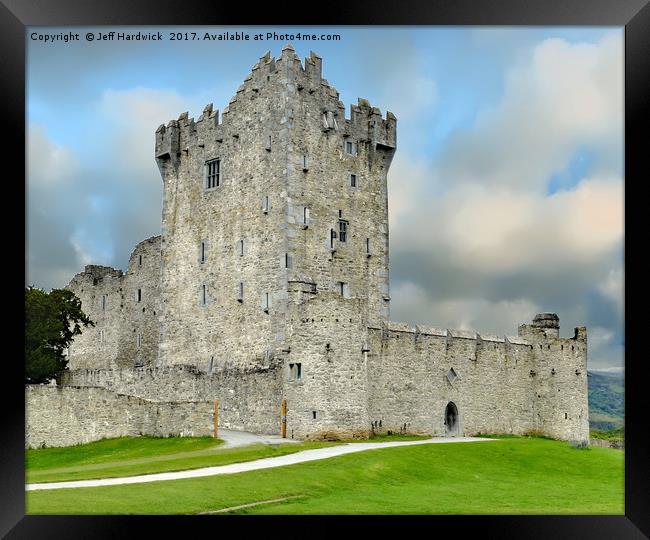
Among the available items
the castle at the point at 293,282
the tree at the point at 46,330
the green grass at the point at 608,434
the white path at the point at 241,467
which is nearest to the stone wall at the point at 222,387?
the castle at the point at 293,282

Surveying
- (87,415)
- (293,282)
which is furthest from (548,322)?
(87,415)

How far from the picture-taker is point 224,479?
28.5 meters

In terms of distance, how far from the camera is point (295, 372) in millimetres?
39188

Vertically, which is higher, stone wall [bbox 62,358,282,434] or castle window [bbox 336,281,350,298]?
castle window [bbox 336,281,350,298]

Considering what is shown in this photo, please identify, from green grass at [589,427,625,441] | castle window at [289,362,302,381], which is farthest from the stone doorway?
green grass at [589,427,625,441]

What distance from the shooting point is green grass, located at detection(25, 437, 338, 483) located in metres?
31.6

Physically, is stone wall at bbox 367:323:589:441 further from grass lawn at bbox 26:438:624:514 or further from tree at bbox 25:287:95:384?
tree at bbox 25:287:95:384

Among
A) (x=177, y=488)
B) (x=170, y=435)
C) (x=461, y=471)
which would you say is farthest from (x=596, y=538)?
(x=170, y=435)

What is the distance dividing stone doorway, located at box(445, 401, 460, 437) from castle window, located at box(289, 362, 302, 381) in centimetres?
916

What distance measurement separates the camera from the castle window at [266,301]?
45.4 metres

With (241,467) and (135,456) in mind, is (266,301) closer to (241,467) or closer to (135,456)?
(135,456)
